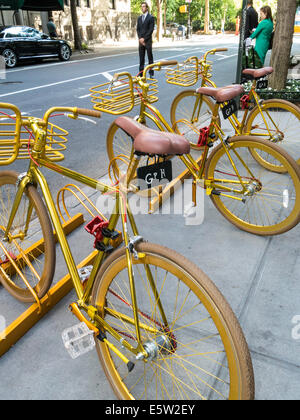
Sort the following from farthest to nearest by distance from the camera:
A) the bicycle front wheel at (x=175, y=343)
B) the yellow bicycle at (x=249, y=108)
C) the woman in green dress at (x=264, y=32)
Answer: the woman in green dress at (x=264, y=32)
the yellow bicycle at (x=249, y=108)
the bicycle front wheel at (x=175, y=343)

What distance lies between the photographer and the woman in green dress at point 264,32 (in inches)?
309

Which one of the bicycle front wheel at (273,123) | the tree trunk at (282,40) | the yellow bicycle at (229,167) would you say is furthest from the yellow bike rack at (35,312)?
the tree trunk at (282,40)

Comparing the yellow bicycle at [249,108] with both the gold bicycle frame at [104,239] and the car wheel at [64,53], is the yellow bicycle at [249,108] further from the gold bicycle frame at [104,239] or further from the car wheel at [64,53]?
the car wheel at [64,53]

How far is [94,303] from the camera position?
188 centimetres

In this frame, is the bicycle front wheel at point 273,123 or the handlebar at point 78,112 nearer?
the handlebar at point 78,112

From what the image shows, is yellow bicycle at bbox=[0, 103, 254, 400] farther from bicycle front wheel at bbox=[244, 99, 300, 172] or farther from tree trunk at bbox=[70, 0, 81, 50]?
tree trunk at bbox=[70, 0, 81, 50]

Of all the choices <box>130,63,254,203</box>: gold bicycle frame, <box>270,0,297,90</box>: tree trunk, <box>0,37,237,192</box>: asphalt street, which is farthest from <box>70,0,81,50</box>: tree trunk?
<box>130,63,254,203</box>: gold bicycle frame

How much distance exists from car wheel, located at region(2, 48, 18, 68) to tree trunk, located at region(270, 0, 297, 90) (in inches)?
419

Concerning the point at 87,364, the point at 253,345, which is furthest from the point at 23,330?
the point at 253,345

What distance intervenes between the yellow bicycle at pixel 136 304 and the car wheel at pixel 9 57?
1349 cm

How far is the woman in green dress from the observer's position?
25.8ft

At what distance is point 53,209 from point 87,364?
35.8 inches

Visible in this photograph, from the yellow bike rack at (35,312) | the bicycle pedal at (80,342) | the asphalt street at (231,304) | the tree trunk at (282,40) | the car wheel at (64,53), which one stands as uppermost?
the tree trunk at (282,40)

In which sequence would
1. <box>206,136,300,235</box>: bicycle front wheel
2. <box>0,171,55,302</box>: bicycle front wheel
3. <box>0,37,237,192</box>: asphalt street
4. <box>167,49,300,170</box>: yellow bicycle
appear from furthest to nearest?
<box>0,37,237,192</box>: asphalt street → <box>167,49,300,170</box>: yellow bicycle → <box>206,136,300,235</box>: bicycle front wheel → <box>0,171,55,302</box>: bicycle front wheel
